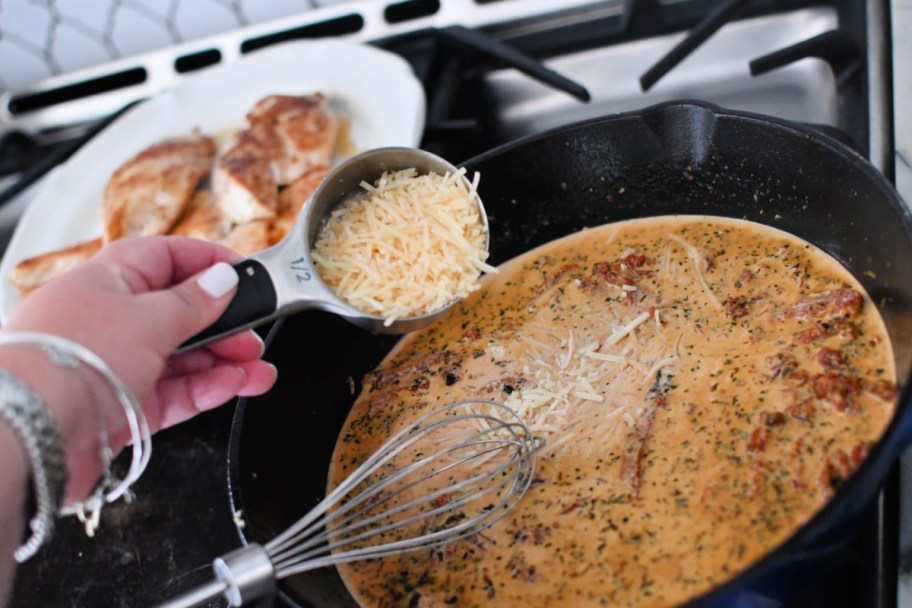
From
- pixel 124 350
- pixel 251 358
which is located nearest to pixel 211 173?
pixel 251 358

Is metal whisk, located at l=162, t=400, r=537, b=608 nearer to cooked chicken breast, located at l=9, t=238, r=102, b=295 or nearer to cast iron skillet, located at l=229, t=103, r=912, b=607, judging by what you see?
cast iron skillet, located at l=229, t=103, r=912, b=607

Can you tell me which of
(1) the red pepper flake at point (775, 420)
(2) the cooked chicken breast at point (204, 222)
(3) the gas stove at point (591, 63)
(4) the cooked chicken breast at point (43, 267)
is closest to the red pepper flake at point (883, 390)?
(1) the red pepper flake at point (775, 420)

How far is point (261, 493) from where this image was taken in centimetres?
136

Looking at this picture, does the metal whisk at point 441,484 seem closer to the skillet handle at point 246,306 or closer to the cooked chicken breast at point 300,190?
the skillet handle at point 246,306

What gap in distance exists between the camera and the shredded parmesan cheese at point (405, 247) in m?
1.33

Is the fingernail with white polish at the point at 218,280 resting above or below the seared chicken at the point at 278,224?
above

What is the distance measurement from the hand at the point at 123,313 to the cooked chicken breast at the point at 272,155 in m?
0.66

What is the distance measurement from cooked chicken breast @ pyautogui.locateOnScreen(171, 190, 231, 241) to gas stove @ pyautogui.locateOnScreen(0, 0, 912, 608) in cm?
54

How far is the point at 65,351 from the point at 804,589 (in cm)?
106

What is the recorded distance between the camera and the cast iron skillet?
4.15 ft

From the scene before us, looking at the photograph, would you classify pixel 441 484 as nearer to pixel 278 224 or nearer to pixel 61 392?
pixel 61 392

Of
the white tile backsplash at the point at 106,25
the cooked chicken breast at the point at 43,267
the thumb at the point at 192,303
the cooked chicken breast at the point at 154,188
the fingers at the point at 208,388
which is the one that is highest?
the white tile backsplash at the point at 106,25

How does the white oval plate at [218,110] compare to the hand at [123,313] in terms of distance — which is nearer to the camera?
the hand at [123,313]

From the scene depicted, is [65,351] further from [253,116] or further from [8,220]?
[8,220]
